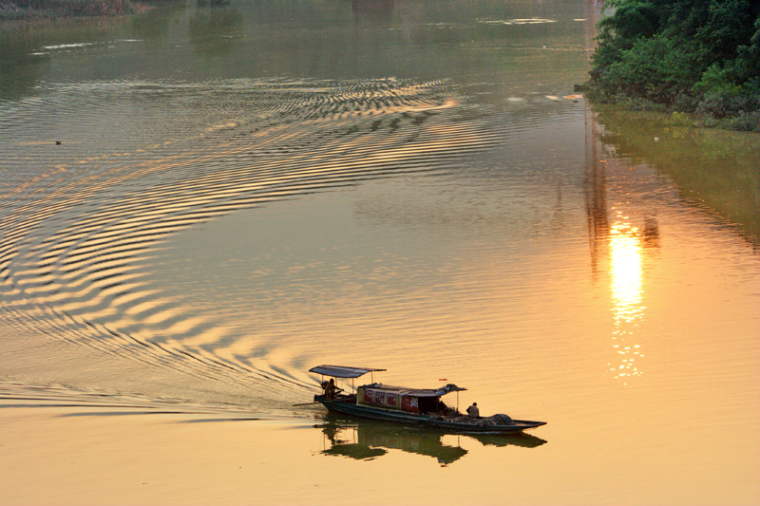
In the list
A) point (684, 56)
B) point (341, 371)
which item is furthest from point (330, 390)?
point (684, 56)

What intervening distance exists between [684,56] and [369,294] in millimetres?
31473

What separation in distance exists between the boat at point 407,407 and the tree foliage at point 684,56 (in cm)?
3239

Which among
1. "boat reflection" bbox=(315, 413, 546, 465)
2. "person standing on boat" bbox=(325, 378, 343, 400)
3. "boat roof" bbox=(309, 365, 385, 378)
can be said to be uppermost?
"boat roof" bbox=(309, 365, 385, 378)

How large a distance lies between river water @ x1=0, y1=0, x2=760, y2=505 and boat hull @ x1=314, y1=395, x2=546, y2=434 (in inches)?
9.7

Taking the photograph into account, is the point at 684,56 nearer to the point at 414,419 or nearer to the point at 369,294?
the point at 369,294

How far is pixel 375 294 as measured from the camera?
25.1 m

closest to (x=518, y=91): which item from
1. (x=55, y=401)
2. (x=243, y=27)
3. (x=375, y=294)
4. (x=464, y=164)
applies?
(x=464, y=164)

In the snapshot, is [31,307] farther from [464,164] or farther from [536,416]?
[464,164]

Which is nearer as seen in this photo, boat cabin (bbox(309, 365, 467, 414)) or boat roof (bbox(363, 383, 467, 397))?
boat roof (bbox(363, 383, 467, 397))

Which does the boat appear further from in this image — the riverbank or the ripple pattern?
the riverbank

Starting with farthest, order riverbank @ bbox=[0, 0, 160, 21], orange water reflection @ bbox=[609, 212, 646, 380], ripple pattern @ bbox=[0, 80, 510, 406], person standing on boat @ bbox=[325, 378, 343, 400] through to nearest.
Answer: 1. riverbank @ bbox=[0, 0, 160, 21]
2. ripple pattern @ bbox=[0, 80, 510, 406]
3. orange water reflection @ bbox=[609, 212, 646, 380]
4. person standing on boat @ bbox=[325, 378, 343, 400]

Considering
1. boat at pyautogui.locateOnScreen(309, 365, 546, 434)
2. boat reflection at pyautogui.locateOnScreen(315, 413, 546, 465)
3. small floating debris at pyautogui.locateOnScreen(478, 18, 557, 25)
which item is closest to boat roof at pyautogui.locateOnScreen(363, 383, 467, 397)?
boat at pyautogui.locateOnScreen(309, 365, 546, 434)

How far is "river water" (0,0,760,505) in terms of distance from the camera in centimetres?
1684

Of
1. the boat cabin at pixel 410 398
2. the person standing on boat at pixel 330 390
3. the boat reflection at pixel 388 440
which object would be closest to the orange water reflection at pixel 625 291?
the boat reflection at pixel 388 440
